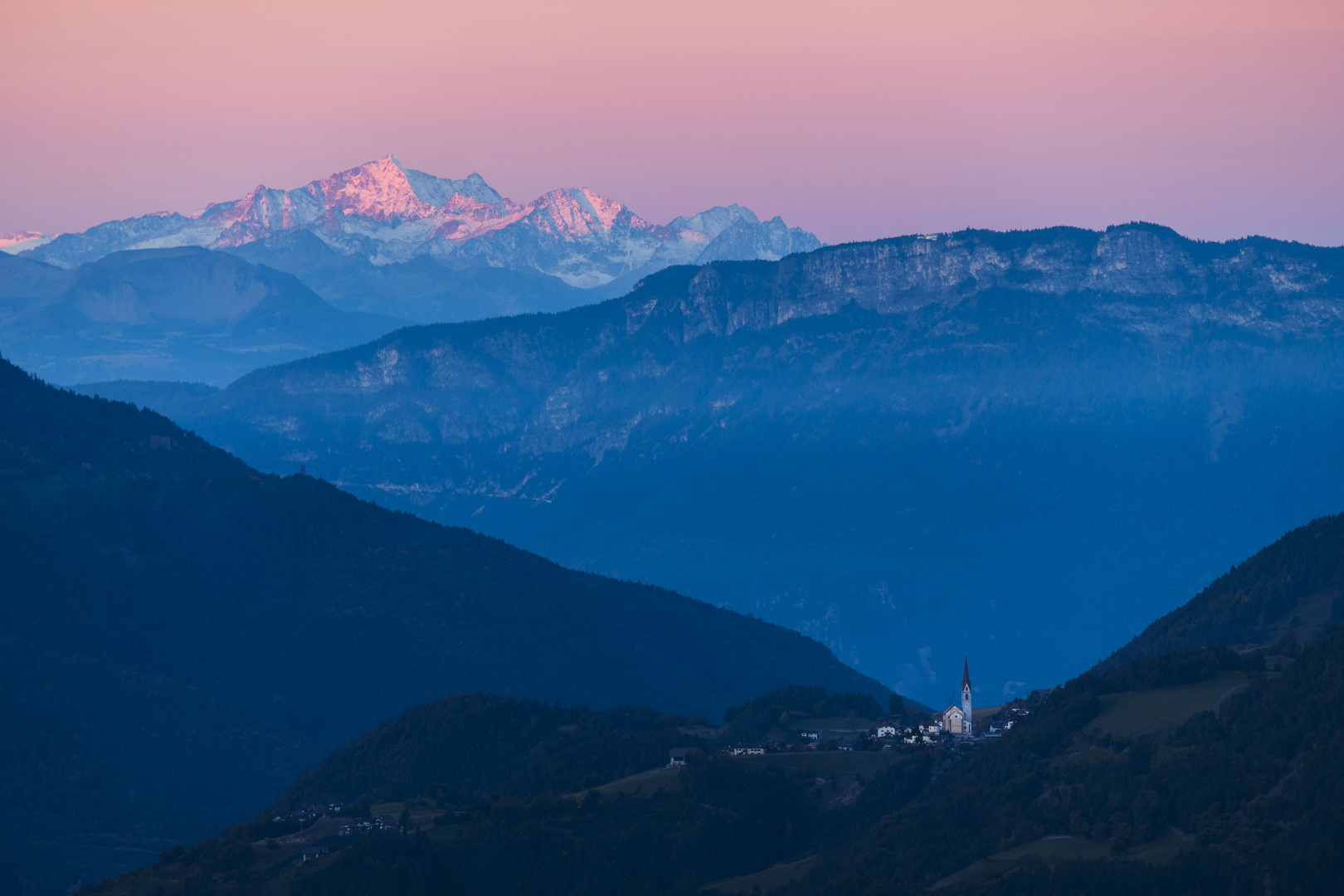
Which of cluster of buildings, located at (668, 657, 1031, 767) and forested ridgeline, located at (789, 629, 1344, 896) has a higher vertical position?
cluster of buildings, located at (668, 657, 1031, 767)

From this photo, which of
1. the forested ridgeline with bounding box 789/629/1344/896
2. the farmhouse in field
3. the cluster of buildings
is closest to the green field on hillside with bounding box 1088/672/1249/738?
the forested ridgeline with bounding box 789/629/1344/896

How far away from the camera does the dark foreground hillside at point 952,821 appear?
13638cm

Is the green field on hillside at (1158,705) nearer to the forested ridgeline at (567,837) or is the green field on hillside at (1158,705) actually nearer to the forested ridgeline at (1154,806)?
the forested ridgeline at (1154,806)

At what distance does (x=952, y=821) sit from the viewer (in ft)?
506

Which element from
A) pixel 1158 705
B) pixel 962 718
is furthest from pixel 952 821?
Result: pixel 962 718

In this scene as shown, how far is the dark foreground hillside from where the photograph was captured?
136 metres

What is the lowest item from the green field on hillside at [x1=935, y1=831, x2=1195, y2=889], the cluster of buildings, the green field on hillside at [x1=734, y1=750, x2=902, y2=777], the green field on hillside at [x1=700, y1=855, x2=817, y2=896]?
the green field on hillside at [x1=700, y1=855, x2=817, y2=896]

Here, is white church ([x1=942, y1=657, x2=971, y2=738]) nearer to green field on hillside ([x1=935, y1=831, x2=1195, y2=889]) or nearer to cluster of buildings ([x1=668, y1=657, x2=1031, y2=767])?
cluster of buildings ([x1=668, y1=657, x2=1031, y2=767])

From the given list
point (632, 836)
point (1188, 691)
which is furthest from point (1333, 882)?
point (632, 836)

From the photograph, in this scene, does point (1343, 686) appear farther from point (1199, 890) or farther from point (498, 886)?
point (498, 886)

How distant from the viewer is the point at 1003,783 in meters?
159

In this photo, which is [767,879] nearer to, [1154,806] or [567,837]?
[567,837]

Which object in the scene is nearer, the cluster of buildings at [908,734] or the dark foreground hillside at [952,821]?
the dark foreground hillside at [952,821]

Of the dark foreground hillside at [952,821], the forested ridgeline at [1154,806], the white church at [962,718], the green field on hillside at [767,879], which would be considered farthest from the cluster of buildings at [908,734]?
the green field on hillside at [767,879]
